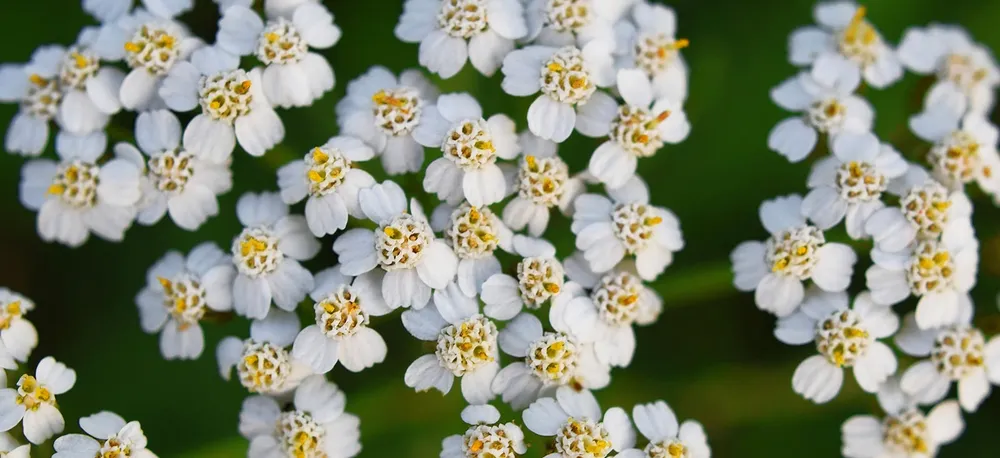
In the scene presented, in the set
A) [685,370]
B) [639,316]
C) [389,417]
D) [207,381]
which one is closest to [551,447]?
[639,316]

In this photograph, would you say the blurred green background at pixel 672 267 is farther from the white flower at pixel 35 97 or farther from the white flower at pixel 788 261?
the white flower at pixel 35 97

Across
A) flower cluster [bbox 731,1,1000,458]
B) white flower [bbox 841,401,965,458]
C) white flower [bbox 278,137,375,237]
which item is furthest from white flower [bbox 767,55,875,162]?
white flower [bbox 278,137,375,237]

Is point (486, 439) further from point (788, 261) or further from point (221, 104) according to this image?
point (221, 104)

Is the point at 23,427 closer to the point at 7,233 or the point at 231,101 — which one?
the point at 231,101

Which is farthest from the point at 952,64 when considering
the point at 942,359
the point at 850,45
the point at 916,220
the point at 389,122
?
A: the point at 389,122

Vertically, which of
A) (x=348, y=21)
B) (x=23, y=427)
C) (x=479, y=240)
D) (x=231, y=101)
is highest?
(x=348, y=21)

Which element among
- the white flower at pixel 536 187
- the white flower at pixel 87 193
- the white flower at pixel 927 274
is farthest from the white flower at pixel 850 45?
the white flower at pixel 87 193
